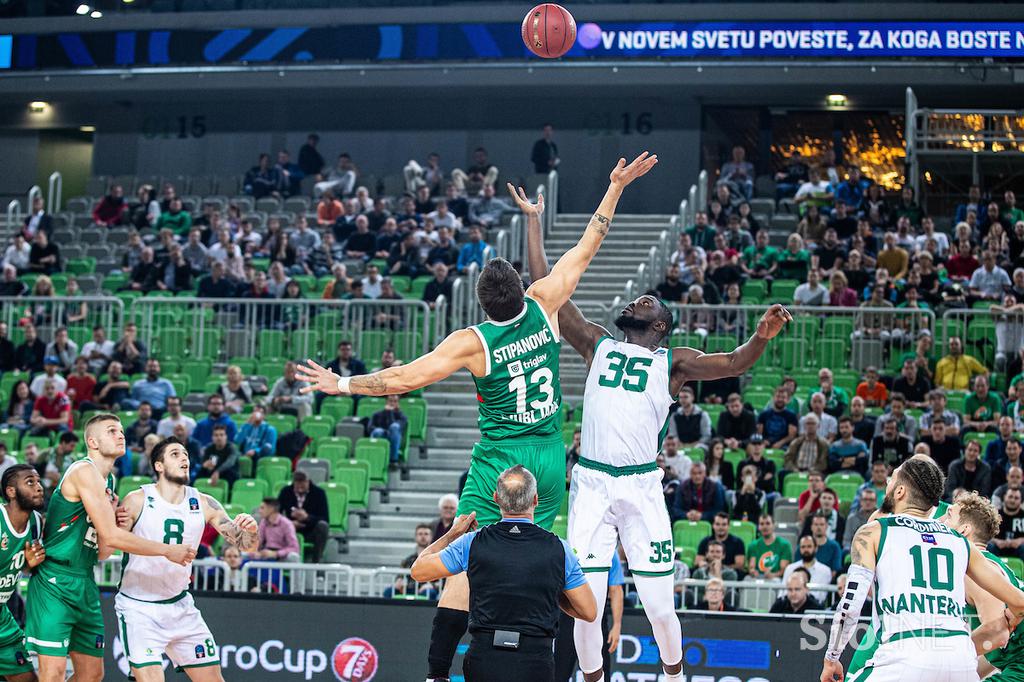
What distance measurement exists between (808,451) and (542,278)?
26.7ft

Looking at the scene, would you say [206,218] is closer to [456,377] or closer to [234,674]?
[456,377]

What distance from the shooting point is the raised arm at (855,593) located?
7184 mm

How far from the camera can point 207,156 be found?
3077 cm

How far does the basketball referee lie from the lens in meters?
6.77

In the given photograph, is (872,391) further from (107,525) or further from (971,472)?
(107,525)

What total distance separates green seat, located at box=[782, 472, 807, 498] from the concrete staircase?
3703mm

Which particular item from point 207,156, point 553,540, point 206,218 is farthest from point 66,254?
point 553,540

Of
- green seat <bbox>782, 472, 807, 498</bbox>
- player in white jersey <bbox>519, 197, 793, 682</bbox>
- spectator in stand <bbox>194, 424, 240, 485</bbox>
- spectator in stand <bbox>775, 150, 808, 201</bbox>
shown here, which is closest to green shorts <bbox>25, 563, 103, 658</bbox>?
player in white jersey <bbox>519, 197, 793, 682</bbox>

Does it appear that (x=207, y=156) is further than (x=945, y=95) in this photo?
Yes

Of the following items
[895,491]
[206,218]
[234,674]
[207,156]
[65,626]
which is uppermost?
[207,156]

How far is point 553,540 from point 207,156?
83.2 ft

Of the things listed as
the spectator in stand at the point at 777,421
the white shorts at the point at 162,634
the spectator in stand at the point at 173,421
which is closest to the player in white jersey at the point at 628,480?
the white shorts at the point at 162,634

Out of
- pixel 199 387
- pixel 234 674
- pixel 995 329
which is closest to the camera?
pixel 234 674

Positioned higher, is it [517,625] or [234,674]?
[517,625]
